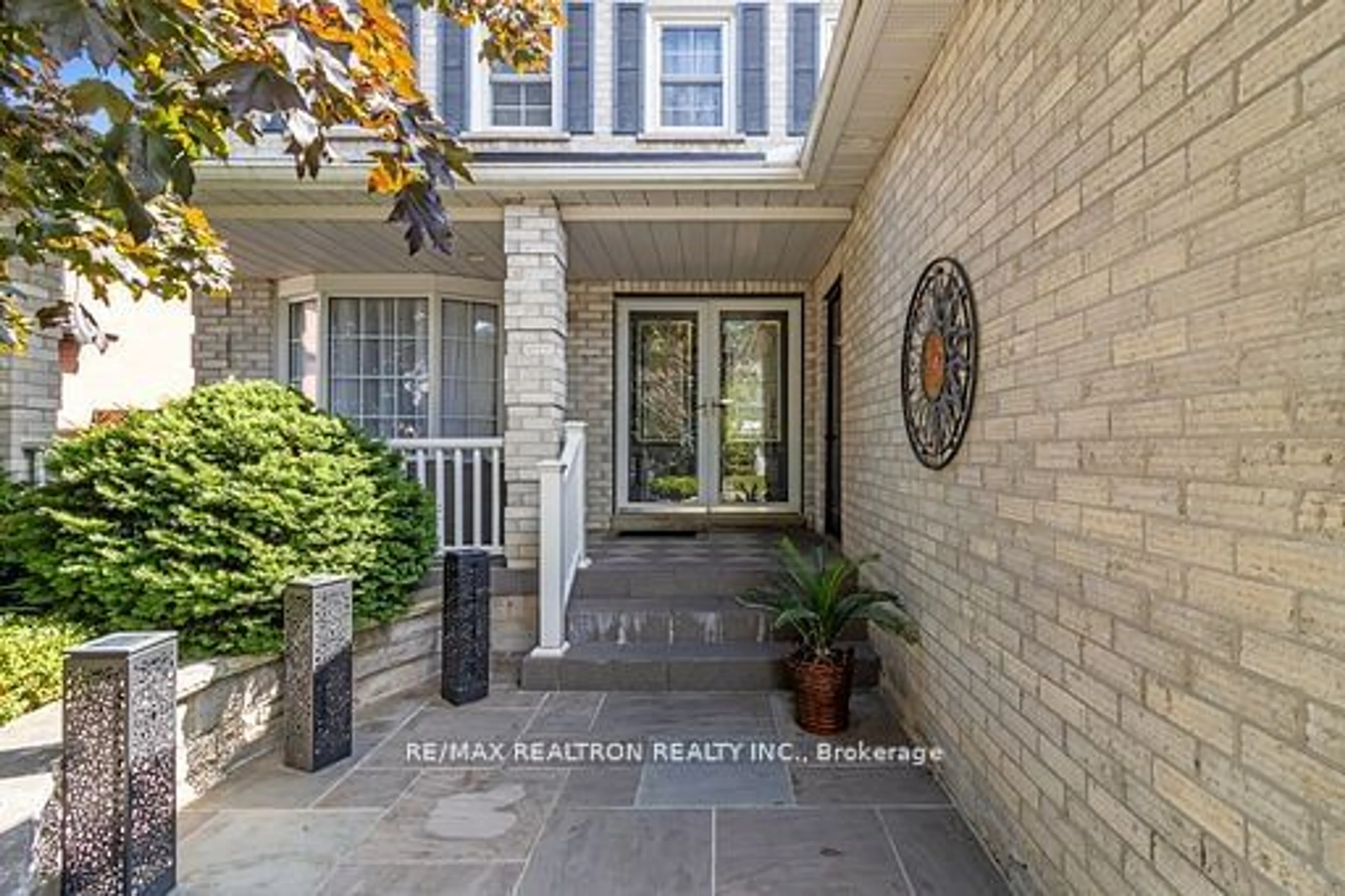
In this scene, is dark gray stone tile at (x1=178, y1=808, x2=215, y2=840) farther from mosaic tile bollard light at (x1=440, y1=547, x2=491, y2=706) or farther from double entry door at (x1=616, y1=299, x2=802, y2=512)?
double entry door at (x1=616, y1=299, x2=802, y2=512)

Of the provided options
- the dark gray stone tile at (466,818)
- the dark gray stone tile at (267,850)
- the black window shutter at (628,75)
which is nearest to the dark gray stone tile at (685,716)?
the dark gray stone tile at (466,818)

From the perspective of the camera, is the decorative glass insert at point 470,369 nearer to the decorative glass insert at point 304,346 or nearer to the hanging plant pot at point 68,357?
the decorative glass insert at point 304,346

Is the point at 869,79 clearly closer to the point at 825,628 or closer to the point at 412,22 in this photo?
the point at 825,628

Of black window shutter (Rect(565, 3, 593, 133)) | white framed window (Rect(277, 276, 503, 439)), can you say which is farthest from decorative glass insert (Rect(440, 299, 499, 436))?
black window shutter (Rect(565, 3, 593, 133))

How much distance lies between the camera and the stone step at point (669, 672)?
157 inches

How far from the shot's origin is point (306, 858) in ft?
7.95

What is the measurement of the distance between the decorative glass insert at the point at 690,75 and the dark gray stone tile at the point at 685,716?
4474mm

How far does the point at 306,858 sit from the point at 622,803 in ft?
3.59

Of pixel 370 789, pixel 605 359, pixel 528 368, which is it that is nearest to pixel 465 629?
pixel 370 789

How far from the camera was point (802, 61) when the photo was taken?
5875mm

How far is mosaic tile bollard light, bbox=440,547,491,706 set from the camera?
3.84 m

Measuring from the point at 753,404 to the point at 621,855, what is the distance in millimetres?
4681

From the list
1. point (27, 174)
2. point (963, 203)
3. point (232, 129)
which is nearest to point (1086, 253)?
point (963, 203)

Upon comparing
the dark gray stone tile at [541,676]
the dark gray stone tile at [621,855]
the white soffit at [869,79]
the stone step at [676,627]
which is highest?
the white soffit at [869,79]
